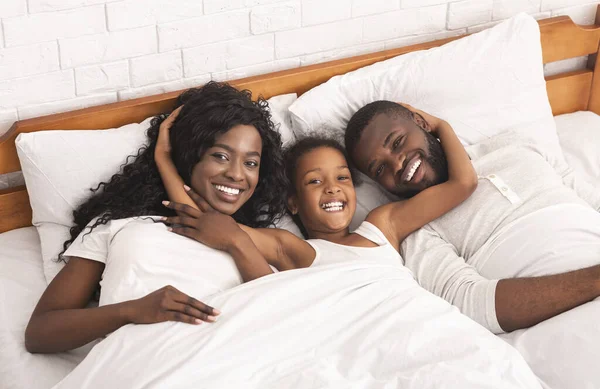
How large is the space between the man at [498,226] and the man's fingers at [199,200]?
465 millimetres

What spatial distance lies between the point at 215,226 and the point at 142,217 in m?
0.17

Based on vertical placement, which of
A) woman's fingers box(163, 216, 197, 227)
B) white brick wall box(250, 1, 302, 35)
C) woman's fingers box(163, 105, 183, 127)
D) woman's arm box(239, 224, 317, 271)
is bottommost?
woman's arm box(239, 224, 317, 271)

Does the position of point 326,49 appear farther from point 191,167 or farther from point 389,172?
point 191,167

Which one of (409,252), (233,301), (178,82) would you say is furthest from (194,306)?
(178,82)

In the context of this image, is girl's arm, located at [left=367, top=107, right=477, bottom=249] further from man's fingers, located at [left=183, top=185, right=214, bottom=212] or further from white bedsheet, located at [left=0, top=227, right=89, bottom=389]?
white bedsheet, located at [left=0, top=227, right=89, bottom=389]

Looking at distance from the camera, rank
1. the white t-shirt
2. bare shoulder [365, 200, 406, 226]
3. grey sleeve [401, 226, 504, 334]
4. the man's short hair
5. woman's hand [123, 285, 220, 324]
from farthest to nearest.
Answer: the man's short hair → bare shoulder [365, 200, 406, 226] → grey sleeve [401, 226, 504, 334] → the white t-shirt → woman's hand [123, 285, 220, 324]

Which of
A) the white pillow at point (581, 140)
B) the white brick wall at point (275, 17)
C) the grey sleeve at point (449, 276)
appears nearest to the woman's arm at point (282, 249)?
the grey sleeve at point (449, 276)

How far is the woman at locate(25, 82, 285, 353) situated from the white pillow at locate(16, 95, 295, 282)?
0.03 metres

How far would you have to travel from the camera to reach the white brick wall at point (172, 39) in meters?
1.90

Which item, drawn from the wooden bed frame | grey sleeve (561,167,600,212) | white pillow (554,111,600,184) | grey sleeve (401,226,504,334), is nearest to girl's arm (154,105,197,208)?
the wooden bed frame

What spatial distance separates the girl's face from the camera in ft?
6.29

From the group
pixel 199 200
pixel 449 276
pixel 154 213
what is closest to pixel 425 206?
pixel 449 276

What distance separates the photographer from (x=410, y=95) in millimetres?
2205

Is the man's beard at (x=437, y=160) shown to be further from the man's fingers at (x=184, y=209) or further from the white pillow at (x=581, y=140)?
the man's fingers at (x=184, y=209)
